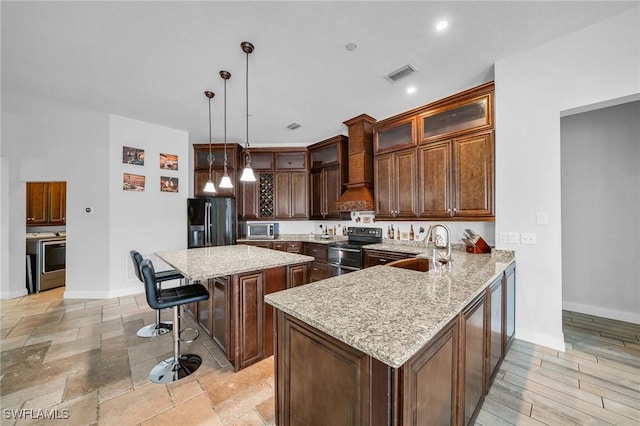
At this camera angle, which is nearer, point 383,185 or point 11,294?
point 383,185

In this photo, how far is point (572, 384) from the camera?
185cm

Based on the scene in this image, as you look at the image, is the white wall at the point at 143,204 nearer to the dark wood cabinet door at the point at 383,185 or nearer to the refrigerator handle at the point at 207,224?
the refrigerator handle at the point at 207,224

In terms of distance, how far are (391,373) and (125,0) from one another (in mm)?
2907

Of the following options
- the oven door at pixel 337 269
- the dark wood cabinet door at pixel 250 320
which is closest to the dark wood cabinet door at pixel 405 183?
the oven door at pixel 337 269

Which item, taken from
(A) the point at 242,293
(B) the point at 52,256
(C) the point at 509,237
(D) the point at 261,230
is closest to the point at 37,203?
(B) the point at 52,256

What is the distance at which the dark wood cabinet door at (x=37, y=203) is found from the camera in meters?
4.72

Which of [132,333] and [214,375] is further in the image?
[132,333]

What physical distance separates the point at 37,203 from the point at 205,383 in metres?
5.72

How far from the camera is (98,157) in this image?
3.87 m

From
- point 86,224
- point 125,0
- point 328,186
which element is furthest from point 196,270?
point 86,224

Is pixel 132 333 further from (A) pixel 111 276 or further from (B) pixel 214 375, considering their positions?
(A) pixel 111 276

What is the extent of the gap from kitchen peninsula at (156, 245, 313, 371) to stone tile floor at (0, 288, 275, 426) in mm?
144

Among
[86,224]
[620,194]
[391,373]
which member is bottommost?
[391,373]

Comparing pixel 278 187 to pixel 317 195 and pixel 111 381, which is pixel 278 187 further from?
pixel 111 381
